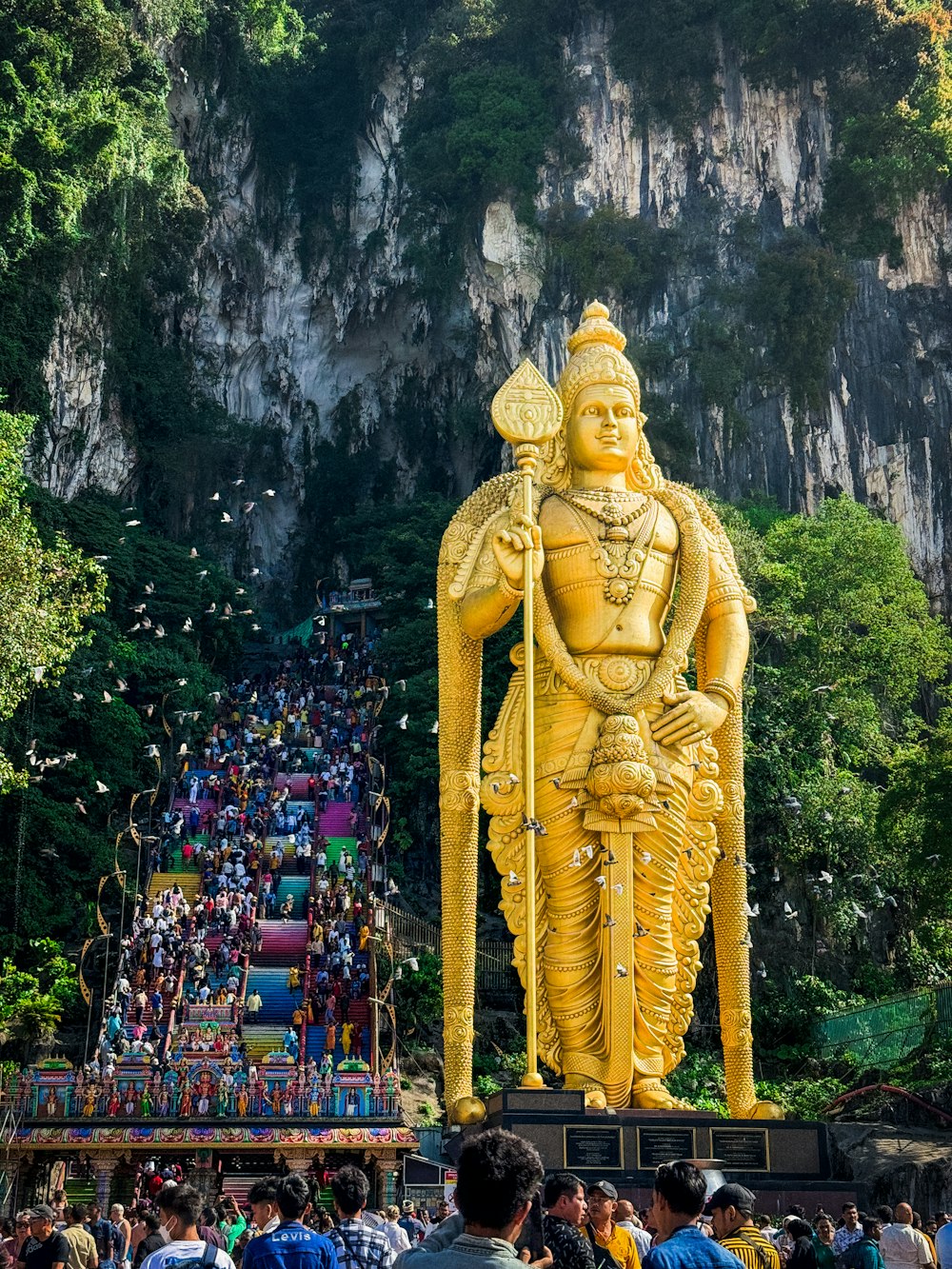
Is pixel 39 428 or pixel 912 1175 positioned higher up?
pixel 39 428

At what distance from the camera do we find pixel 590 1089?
9969 millimetres

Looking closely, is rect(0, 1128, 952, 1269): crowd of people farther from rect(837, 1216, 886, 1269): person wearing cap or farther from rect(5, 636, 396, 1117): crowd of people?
rect(5, 636, 396, 1117): crowd of people

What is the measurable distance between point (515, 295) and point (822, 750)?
47.4 ft

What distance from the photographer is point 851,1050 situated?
66.0ft

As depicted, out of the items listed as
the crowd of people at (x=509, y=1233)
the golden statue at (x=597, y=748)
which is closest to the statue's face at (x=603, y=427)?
the golden statue at (x=597, y=748)

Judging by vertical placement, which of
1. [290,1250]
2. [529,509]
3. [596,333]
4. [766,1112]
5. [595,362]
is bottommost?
[290,1250]

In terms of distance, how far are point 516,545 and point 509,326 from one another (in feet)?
85.1

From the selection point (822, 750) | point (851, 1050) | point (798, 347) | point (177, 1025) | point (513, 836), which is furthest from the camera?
point (798, 347)

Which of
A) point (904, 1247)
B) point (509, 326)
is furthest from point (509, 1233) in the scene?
point (509, 326)

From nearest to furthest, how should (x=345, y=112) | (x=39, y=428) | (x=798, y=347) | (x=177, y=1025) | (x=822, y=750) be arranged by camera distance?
(x=177, y=1025) → (x=822, y=750) → (x=39, y=428) → (x=798, y=347) → (x=345, y=112)

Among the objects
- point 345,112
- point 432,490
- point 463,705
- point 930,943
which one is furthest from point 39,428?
point 463,705

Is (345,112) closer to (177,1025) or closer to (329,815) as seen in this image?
(329,815)

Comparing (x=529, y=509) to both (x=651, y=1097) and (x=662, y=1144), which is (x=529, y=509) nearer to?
(x=651, y=1097)

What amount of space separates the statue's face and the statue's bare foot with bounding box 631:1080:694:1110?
12.5 feet
